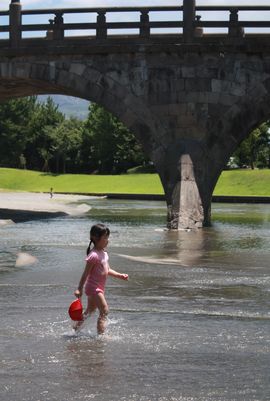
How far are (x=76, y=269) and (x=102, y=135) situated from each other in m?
76.6

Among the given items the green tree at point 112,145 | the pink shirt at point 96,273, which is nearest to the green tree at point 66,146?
the green tree at point 112,145

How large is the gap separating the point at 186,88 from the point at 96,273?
17630 millimetres

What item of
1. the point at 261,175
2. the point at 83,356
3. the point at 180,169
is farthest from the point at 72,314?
the point at 261,175

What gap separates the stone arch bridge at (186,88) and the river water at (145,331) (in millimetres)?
8868

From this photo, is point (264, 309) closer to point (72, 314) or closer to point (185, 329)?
point (185, 329)

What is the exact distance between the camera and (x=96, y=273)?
918cm

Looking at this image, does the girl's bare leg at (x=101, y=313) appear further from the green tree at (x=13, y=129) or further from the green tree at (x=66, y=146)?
the green tree at (x=66, y=146)

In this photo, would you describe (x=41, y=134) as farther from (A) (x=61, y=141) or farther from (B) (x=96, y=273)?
→ (B) (x=96, y=273)


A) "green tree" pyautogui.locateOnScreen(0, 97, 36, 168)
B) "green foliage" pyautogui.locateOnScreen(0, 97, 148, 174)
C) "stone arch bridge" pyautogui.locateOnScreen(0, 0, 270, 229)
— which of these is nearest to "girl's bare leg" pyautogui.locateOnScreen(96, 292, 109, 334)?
"stone arch bridge" pyautogui.locateOnScreen(0, 0, 270, 229)

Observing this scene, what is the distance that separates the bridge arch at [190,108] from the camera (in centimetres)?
2591

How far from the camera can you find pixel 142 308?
34.1ft

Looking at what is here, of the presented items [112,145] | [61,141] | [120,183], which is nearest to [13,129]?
[61,141]

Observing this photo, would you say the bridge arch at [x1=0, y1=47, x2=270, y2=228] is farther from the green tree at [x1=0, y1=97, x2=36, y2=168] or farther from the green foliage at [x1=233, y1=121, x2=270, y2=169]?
the green tree at [x1=0, y1=97, x2=36, y2=168]

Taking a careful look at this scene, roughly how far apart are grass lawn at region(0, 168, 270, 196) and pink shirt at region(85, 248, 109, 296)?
47244 mm
